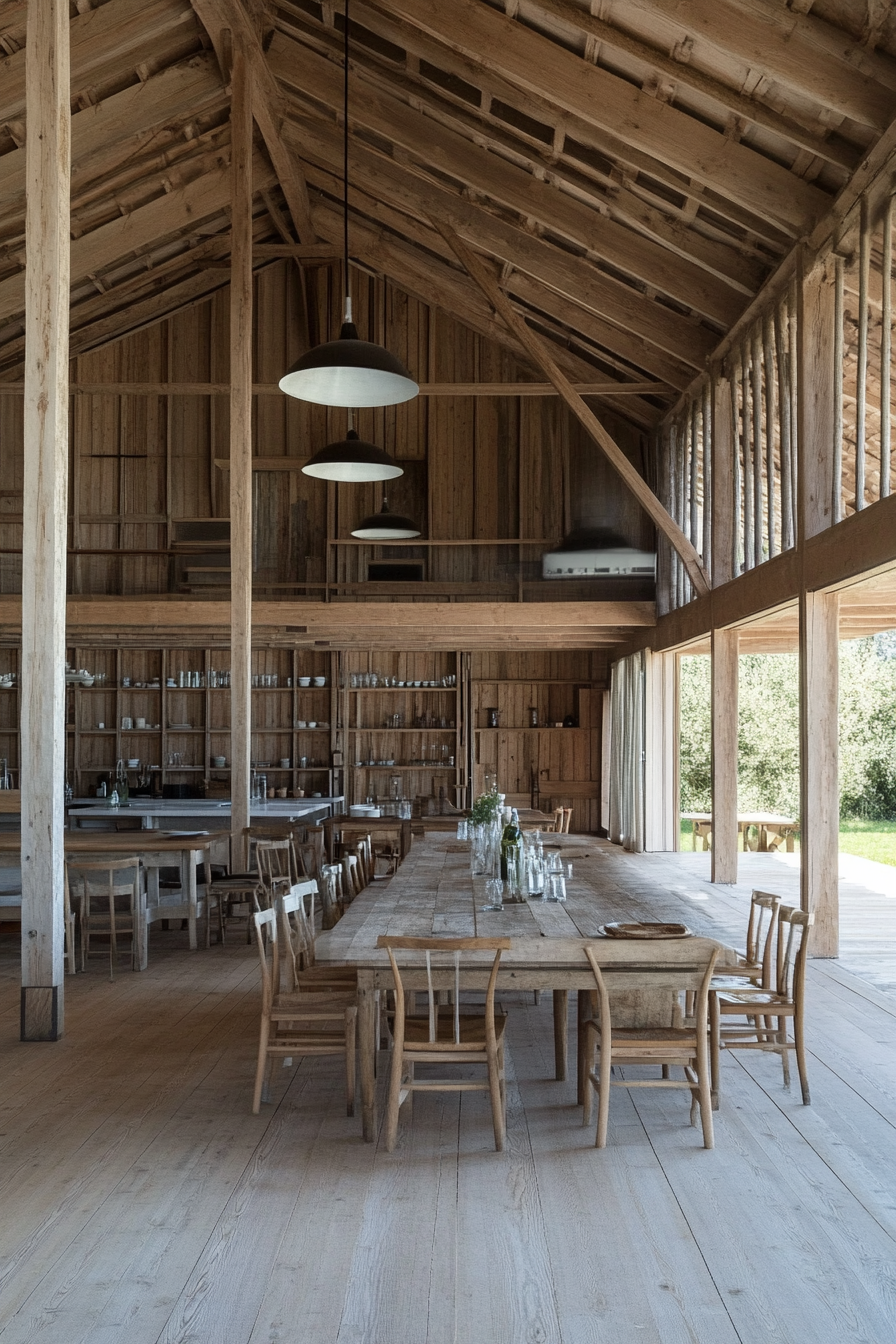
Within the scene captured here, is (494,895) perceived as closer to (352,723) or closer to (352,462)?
(352,462)

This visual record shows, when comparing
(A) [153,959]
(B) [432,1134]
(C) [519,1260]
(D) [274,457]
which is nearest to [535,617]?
(D) [274,457]

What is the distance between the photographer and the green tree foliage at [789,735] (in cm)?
2311

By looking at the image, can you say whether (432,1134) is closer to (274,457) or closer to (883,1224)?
(883,1224)

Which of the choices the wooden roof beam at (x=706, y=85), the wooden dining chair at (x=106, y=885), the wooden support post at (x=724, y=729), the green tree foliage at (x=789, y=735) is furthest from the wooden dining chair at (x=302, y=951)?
the green tree foliage at (x=789, y=735)

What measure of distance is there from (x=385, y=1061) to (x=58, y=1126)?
5.04 ft

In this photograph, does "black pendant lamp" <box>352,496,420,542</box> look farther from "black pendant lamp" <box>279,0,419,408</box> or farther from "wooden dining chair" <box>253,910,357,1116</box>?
"wooden dining chair" <box>253,910,357,1116</box>

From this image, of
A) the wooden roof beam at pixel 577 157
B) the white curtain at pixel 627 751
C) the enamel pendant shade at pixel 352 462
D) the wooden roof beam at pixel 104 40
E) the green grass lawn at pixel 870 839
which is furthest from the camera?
the green grass lawn at pixel 870 839

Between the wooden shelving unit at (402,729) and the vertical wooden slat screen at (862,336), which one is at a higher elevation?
the vertical wooden slat screen at (862,336)

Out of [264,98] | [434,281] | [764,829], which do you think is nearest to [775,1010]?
[264,98]

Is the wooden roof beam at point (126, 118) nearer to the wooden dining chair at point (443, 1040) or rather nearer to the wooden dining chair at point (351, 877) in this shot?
the wooden dining chair at point (351, 877)

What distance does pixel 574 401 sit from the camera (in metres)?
11.3

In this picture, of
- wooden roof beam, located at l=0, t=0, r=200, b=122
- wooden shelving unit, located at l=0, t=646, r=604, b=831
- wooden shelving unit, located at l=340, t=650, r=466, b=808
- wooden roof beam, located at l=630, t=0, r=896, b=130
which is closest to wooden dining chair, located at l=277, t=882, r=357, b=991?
wooden roof beam, located at l=630, t=0, r=896, b=130

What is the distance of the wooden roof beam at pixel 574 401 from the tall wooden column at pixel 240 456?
1965mm

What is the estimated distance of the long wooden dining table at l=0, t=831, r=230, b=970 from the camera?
26.6 feet
